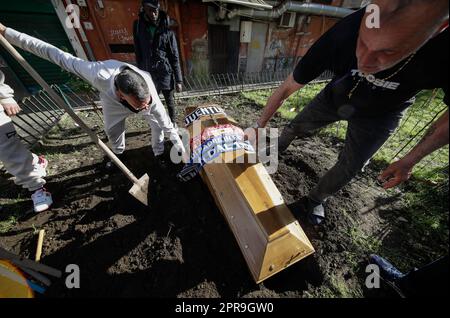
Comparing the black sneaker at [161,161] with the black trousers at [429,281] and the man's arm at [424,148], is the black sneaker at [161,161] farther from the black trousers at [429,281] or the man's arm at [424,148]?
the black trousers at [429,281]

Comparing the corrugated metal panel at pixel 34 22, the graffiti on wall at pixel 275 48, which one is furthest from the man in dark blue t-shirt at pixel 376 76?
the graffiti on wall at pixel 275 48

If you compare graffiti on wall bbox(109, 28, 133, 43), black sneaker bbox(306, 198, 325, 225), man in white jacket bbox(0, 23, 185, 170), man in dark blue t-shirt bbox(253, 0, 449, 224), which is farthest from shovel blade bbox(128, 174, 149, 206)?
graffiti on wall bbox(109, 28, 133, 43)

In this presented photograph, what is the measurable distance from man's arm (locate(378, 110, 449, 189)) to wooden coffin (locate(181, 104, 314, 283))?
2.99ft

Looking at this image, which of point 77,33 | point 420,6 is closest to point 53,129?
point 77,33

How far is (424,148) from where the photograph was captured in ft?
3.56

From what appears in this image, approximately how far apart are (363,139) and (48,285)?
137 inches

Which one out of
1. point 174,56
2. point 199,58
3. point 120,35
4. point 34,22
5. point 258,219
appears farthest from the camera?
point 199,58

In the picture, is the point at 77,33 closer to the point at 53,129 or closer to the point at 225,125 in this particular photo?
the point at 53,129

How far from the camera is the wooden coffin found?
66.4 inches

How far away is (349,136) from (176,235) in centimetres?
230

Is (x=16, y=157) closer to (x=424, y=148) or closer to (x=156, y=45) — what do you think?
(x=156, y=45)

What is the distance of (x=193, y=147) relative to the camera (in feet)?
8.06

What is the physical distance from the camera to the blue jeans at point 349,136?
170 cm

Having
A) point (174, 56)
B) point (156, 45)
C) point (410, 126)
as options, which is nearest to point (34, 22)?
point (156, 45)
